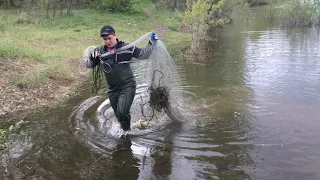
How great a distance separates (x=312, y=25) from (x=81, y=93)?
26413 millimetres

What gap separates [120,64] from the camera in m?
6.43

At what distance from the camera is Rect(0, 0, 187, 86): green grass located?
1191 centimetres

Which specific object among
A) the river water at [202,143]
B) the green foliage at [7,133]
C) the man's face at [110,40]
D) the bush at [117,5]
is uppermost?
the bush at [117,5]

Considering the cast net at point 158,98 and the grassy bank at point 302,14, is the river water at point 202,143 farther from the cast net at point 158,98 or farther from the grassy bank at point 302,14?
the grassy bank at point 302,14

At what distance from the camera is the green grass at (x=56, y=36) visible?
11906mm

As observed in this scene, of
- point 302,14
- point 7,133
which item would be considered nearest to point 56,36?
point 7,133

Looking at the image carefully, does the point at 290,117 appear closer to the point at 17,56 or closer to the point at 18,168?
the point at 18,168

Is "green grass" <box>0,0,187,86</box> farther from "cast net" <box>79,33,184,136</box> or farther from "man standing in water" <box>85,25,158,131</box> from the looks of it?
"man standing in water" <box>85,25,158,131</box>

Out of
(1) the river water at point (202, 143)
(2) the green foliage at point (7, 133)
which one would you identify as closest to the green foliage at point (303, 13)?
(1) the river water at point (202, 143)

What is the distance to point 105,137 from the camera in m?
7.01

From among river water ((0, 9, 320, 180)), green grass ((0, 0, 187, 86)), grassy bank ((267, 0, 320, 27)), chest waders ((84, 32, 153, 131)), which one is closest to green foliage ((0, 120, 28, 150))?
river water ((0, 9, 320, 180))

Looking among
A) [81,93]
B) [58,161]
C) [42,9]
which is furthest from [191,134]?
[42,9]

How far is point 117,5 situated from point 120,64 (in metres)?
31.1

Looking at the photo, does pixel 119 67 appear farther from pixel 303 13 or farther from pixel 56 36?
pixel 303 13
